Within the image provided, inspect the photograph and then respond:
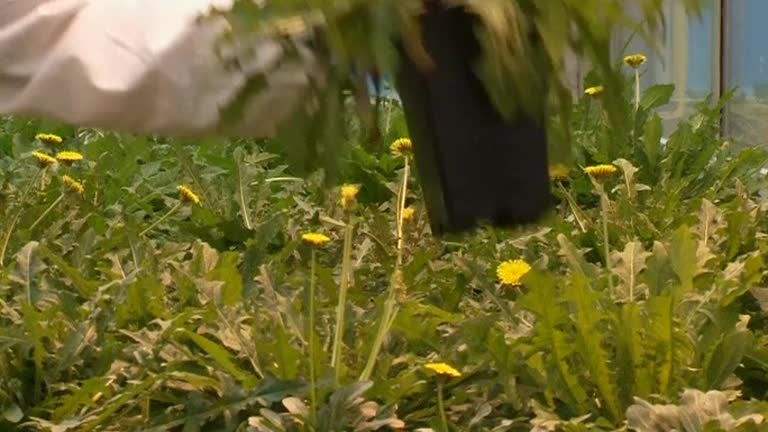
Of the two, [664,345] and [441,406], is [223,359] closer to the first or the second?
[441,406]

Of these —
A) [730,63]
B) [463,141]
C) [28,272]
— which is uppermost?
[463,141]

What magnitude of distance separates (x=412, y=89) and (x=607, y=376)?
0.48m

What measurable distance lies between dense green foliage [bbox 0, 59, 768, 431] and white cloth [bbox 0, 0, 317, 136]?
4.0 inches

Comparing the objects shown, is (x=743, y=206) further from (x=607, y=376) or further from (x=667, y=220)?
(x=607, y=376)

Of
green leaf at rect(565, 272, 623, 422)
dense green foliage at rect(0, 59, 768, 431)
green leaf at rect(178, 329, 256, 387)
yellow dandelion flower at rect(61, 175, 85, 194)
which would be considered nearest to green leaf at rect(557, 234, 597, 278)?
dense green foliage at rect(0, 59, 768, 431)

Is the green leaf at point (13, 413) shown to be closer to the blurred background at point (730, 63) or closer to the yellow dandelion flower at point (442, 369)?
the yellow dandelion flower at point (442, 369)

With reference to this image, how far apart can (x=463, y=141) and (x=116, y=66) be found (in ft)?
1.21

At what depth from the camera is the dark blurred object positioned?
2.37 ft

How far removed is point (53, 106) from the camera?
105 cm

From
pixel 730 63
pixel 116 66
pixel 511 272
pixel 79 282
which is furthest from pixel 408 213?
pixel 730 63

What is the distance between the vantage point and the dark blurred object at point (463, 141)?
72cm

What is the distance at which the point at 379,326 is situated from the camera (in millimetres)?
1235

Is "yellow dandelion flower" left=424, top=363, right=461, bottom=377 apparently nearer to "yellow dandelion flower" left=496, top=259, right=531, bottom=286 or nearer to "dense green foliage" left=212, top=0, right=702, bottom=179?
"yellow dandelion flower" left=496, top=259, right=531, bottom=286

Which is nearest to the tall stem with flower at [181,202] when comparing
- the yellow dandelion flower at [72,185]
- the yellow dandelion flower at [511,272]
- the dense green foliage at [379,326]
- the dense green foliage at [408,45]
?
the dense green foliage at [379,326]
